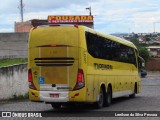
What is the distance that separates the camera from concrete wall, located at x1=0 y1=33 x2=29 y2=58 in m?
53.7

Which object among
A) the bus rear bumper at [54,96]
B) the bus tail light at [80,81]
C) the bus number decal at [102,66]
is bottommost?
the bus rear bumper at [54,96]

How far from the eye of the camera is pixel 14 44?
54312 mm

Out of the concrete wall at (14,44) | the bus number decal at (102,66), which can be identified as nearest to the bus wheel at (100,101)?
the bus number decal at (102,66)

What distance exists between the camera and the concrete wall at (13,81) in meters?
23.5

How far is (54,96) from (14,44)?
1508 inches

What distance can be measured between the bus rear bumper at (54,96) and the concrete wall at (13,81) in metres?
6.86

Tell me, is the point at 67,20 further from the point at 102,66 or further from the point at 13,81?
the point at 102,66

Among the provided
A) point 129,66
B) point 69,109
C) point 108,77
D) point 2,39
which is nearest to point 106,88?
point 108,77

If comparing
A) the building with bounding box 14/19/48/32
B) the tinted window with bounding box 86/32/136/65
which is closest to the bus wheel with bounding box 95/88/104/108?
the tinted window with bounding box 86/32/136/65

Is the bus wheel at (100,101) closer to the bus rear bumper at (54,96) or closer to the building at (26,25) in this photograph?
the bus rear bumper at (54,96)

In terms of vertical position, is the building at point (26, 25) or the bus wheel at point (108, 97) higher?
the building at point (26, 25)

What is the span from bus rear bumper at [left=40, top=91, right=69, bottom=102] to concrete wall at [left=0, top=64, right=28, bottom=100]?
6860 mm

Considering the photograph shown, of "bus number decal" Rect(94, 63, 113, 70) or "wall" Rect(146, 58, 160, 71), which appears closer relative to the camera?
"bus number decal" Rect(94, 63, 113, 70)

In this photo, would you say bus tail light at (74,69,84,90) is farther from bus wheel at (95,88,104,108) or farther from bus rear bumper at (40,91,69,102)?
bus wheel at (95,88,104,108)
